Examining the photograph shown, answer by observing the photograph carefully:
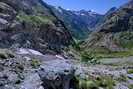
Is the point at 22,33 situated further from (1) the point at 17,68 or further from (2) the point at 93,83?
(1) the point at 17,68

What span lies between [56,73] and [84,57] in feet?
299

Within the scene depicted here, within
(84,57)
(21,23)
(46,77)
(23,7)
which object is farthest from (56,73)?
(23,7)

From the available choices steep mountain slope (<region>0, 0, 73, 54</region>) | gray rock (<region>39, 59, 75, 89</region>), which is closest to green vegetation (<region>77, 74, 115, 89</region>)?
gray rock (<region>39, 59, 75, 89</region>)

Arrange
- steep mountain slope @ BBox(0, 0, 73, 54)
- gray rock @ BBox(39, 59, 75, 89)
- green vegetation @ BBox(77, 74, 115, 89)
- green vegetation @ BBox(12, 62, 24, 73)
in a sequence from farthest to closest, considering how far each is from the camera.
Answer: steep mountain slope @ BBox(0, 0, 73, 54), green vegetation @ BBox(77, 74, 115, 89), green vegetation @ BBox(12, 62, 24, 73), gray rock @ BBox(39, 59, 75, 89)

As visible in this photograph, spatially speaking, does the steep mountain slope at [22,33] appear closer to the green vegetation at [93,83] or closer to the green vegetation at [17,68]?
the green vegetation at [93,83]

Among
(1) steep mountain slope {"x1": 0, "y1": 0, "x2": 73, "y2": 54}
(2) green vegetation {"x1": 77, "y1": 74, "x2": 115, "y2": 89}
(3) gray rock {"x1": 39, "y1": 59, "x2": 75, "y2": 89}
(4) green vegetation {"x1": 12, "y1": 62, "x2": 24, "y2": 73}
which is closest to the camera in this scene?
(3) gray rock {"x1": 39, "y1": 59, "x2": 75, "y2": 89}

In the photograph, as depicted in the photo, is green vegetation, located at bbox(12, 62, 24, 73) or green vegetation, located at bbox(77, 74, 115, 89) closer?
green vegetation, located at bbox(12, 62, 24, 73)

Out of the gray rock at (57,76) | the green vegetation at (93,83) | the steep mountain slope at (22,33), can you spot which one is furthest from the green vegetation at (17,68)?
the steep mountain slope at (22,33)

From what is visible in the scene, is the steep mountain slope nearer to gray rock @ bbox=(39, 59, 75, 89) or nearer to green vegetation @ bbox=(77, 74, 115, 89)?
green vegetation @ bbox=(77, 74, 115, 89)

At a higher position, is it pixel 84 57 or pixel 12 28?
pixel 12 28

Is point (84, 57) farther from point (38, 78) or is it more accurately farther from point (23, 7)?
point (38, 78)

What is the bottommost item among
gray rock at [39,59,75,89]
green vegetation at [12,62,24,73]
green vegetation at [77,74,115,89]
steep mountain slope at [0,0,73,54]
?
green vegetation at [77,74,115,89]

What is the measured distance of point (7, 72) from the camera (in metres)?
23.7

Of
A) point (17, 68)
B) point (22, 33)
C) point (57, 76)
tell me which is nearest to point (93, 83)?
point (57, 76)
